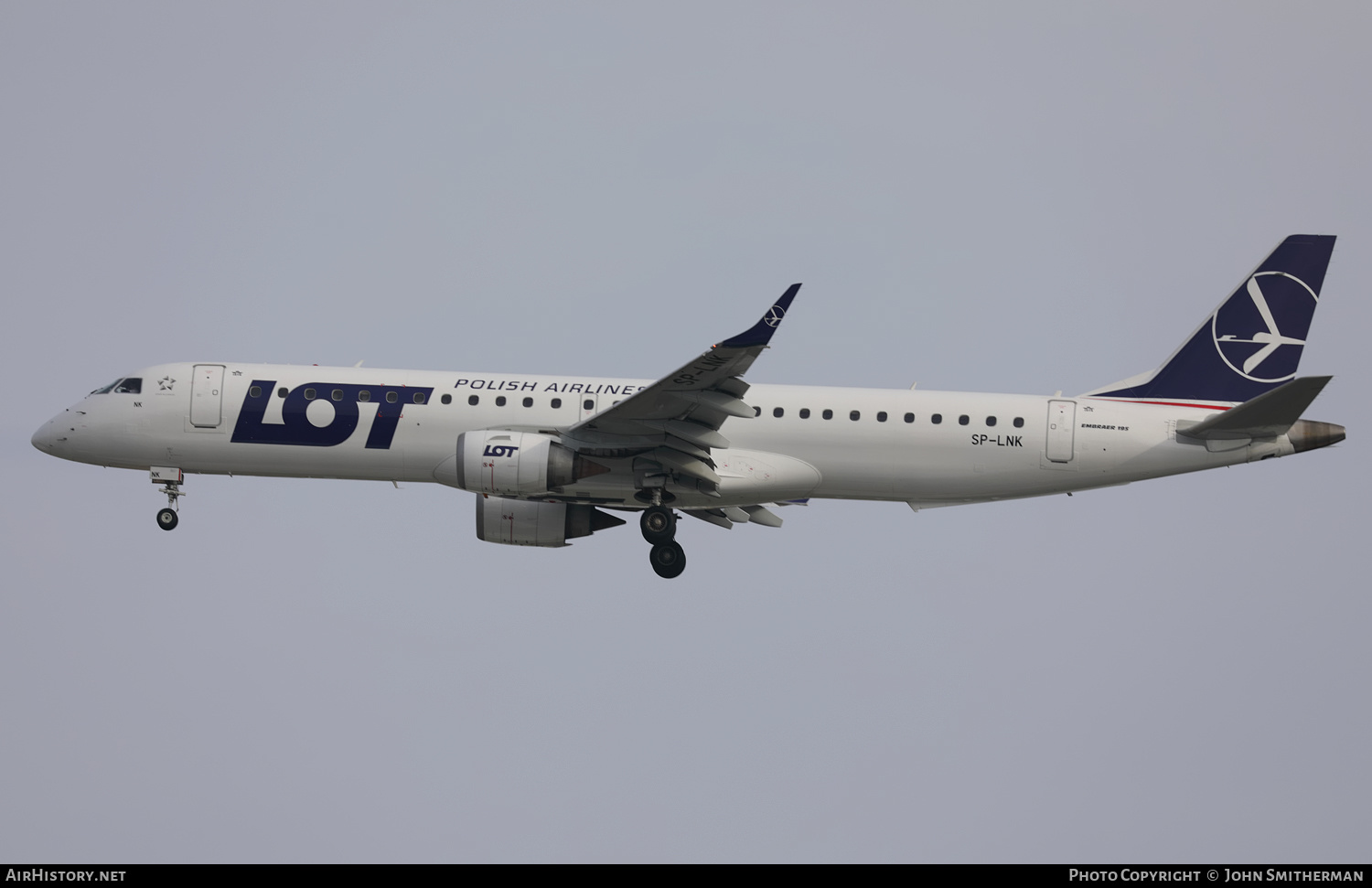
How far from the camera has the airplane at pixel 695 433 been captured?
3297 cm

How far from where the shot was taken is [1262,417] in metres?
32.6

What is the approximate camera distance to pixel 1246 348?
116ft

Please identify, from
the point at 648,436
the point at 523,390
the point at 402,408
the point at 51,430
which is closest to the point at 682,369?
the point at 648,436

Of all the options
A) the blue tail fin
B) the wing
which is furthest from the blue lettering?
the blue tail fin

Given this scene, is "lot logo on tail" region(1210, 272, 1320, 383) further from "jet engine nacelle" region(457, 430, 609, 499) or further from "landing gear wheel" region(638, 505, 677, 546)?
"jet engine nacelle" region(457, 430, 609, 499)

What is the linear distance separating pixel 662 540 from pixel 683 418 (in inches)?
138

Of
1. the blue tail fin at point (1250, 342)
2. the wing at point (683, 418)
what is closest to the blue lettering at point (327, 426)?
the wing at point (683, 418)

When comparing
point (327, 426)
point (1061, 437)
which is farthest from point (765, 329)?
point (327, 426)

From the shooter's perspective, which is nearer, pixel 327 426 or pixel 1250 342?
pixel 327 426

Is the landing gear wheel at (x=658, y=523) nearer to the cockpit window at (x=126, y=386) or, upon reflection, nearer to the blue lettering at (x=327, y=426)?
the blue lettering at (x=327, y=426)

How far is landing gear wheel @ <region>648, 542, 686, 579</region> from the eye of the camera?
34500 mm

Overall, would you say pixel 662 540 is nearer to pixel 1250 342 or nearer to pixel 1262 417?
pixel 1262 417

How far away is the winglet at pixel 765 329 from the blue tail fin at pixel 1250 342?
10.8m

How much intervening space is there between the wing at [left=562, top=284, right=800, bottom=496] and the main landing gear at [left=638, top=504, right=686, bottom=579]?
39.5 inches
